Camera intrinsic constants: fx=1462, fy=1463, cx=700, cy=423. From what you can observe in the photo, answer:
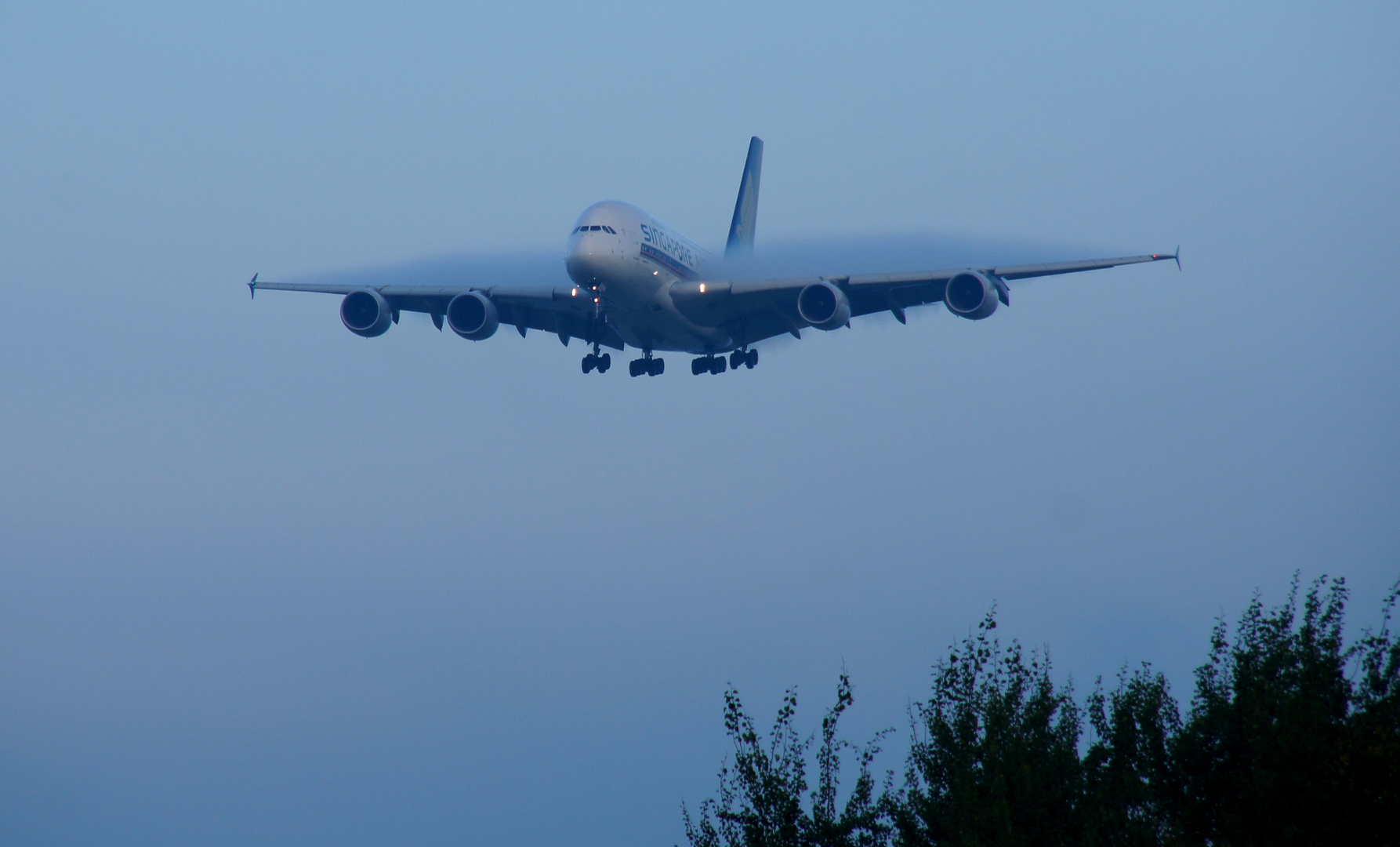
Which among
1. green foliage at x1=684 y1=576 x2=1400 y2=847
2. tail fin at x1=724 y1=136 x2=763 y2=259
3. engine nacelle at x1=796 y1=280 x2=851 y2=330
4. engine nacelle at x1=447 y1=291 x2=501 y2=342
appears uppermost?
tail fin at x1=724 y1=136 x2=763 y2=259

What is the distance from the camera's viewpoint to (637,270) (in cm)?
4041

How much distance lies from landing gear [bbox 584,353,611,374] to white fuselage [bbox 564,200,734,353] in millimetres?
889

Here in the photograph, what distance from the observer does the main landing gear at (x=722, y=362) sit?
156 ft

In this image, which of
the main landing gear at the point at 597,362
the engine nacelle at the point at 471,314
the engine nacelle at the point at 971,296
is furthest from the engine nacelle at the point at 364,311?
the engine nacelle at the point at 971,296

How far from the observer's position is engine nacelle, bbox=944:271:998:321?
39.6m

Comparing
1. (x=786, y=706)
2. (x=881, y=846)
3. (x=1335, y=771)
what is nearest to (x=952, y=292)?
(x=786, y=706)

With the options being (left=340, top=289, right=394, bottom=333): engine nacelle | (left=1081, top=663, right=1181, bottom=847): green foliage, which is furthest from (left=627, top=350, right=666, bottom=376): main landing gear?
(left=1081, top=663, right=1181, bottom=847): green foliage

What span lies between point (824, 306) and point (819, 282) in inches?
27.8

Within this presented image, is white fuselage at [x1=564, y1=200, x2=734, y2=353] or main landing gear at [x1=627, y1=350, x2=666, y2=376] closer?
white fuselage at [x1=564, y1=200, x2=734, y2=353]

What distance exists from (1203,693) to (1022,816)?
5.01 m

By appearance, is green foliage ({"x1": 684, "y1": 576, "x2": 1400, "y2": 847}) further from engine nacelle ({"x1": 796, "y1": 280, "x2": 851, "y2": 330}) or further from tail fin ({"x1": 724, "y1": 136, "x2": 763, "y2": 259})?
tail fin ({"x1": 724, "y1": 136, "x2": 763, "y2": 259})

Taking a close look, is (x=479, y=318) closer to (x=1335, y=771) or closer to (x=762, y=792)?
(x=762, y=792)

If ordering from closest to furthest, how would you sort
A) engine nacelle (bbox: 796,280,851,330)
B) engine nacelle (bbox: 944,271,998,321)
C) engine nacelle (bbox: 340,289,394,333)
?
engine nacelle (bbox: 944,271,998,321) → engine nacelle (bbox: 796,280,851,330) → engine nacelle (bbox: 340,289,394,333)

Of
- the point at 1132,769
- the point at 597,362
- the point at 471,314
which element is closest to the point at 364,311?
the point at 471,314
